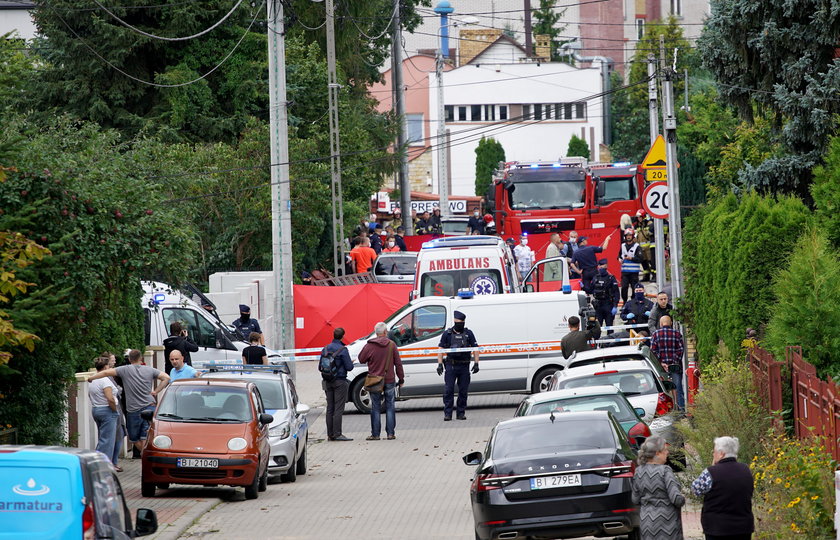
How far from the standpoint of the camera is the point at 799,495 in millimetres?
9945

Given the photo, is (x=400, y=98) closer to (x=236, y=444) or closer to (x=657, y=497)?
(x=236, y=444)

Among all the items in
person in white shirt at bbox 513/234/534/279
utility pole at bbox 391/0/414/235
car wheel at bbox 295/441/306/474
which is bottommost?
car wheel at bbox 295/441/306/474

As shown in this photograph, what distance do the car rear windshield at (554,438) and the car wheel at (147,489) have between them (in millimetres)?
5801

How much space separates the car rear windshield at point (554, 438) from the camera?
12023 millimetres

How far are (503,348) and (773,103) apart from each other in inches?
262

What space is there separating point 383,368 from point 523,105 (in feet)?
246

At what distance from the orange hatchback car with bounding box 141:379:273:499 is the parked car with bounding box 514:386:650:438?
149 inches

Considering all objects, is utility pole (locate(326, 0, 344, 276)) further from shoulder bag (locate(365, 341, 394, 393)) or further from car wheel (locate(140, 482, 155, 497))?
car wheel (locate(140, 482, 155, 497))

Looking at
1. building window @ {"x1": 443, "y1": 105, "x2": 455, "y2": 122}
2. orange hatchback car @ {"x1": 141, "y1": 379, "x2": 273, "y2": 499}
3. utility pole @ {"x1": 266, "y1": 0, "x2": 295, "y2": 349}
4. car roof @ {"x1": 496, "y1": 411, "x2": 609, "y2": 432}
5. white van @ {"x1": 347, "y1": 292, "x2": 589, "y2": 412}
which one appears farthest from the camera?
building window @ {"x1": 443, "y1": 105, "x2": 455, "y2": 122}

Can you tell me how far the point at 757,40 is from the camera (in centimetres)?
2253

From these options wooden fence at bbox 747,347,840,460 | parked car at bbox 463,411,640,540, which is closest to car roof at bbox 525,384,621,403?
wooden fence at bbox 747,347,840,460

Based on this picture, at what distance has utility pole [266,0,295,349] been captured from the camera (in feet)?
89.2

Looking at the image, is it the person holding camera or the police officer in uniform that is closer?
the person holding camera

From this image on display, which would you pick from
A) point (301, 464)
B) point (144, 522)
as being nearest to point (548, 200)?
point (301, 464)
